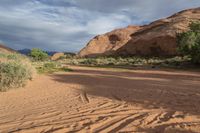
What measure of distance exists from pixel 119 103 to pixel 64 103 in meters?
1.97

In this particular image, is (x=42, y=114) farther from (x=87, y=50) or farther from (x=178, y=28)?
(x=87, y=50)

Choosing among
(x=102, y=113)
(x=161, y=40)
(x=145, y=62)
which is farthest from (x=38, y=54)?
(x=102, y=113)

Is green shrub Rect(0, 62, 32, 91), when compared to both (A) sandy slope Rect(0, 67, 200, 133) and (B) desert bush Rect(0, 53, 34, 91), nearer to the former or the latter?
(B) desert bush Rect(0, 53, 34, 91)

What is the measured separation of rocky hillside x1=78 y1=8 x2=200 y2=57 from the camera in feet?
158

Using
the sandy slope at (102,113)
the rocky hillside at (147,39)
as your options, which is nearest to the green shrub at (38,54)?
the rocky hillside at (147,39)

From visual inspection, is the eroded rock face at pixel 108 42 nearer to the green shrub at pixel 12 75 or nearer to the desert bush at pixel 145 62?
the desert bush at pixel 145 62

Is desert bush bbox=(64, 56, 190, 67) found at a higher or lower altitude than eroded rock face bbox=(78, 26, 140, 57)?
lower

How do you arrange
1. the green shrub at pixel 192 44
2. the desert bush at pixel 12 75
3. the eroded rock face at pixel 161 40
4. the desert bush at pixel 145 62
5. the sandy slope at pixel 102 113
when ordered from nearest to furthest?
the sandy slope at pixel 102 113, the desert bush at pixel 12 75, the green shrub at pixel 192 44, the desert bush at pixel 145 62, the eroded rock face at pixel 161 40

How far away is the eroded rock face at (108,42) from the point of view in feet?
215

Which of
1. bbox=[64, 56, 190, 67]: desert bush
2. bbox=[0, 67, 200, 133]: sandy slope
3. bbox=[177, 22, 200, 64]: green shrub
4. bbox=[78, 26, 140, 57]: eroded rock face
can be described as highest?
bbox=[78, 26, 140, 57]: eroded rock face

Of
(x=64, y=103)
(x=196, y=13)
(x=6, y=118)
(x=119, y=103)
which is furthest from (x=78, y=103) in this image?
(x=196, y=13)

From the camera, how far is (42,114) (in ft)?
28.3

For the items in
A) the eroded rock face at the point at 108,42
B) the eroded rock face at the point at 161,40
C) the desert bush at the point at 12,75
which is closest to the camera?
the desert bush at the point at 12,75

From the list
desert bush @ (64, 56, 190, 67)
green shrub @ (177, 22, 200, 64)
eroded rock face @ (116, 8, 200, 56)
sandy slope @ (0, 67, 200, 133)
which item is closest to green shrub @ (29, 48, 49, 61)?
eroded rock face @ (116, 8, 200, 56)
